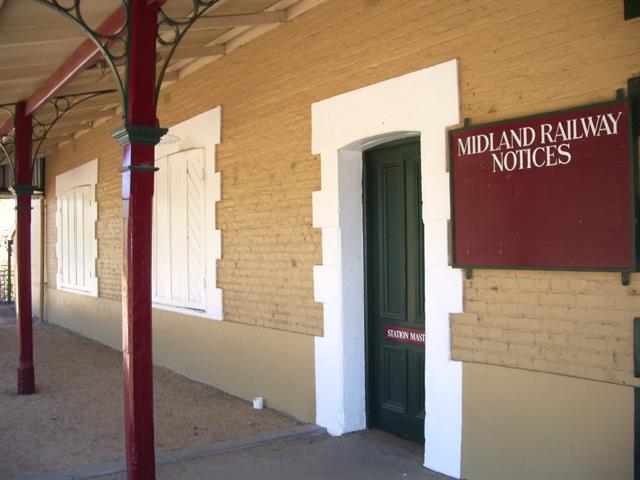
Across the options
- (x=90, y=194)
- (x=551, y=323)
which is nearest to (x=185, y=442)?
(x=551, y=323)

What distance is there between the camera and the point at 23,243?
819cm

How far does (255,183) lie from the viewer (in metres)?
7.04

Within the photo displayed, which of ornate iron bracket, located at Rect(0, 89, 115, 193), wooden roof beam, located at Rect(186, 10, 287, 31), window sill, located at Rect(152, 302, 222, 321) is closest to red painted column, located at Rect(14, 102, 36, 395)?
ornate iron bracket, located at Rect(0, 89, 115, 193)

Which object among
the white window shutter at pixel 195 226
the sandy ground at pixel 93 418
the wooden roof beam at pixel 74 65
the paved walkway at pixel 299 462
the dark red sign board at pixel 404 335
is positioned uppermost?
the wooden roof beam at pixel 74 65

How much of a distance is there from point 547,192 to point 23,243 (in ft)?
21.4

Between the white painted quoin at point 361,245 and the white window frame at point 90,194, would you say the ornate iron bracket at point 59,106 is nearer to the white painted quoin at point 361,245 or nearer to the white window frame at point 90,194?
the white window frame at point 90,194

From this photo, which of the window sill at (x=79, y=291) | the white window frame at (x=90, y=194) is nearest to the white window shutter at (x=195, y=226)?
the white window frame at (x=90, y=194)

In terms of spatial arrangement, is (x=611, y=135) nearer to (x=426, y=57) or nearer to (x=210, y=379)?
(x=426, y=57)

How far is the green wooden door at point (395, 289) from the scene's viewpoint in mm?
5539

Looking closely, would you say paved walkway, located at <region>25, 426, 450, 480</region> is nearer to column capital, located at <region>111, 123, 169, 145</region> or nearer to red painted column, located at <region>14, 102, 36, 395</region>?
column capital, located at <region>111, 123, 169, 145</region>

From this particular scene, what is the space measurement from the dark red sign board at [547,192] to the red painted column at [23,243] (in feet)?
18.6

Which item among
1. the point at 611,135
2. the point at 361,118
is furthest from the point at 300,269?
the point at 611,135

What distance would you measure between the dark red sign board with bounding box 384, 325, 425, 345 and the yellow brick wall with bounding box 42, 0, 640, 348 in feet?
2.23

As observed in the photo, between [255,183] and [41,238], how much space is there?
11.1m
